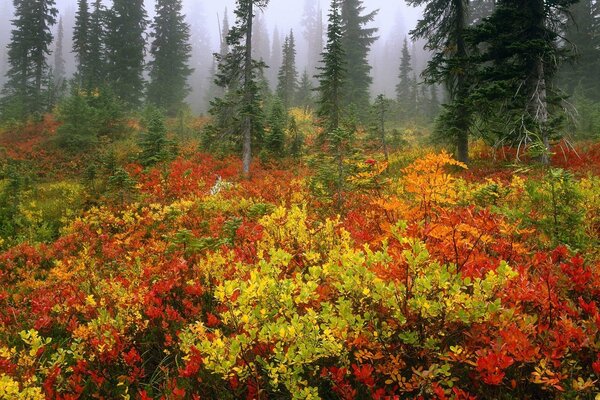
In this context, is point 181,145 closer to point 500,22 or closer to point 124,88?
point 124,88

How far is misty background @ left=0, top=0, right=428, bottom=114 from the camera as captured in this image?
10019 centimetres

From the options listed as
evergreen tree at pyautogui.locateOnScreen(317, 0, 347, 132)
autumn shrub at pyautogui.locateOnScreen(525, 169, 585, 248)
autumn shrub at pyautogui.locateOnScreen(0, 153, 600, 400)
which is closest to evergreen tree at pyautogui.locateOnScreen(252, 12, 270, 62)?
evergreen tree at pyautogui.locateOnScreen(317, 0, 347, 132)

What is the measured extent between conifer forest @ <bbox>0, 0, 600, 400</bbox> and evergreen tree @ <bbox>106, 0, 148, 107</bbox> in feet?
0.72

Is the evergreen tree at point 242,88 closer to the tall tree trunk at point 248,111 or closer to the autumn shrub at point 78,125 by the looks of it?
the tall tree trunk at point 248,111

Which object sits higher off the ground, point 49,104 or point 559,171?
point 49,104

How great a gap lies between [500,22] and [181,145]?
19940 mm

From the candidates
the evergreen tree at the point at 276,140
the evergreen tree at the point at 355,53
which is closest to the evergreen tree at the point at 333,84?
the evergreen tree at the point at 276,140

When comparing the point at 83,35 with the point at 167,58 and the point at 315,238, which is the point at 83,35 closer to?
the point at 167,58

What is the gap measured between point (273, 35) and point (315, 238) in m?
122

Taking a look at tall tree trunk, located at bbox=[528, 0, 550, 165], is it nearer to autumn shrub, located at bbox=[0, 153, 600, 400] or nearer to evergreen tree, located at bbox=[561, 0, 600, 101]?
autumn shrub, located at bbox=[0, 153, 600, 400]

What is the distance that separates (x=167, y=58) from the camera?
3756 centimetres

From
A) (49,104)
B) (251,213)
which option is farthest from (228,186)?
(49,104)

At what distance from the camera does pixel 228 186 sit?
591 inches

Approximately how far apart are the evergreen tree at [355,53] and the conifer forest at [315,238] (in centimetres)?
139
